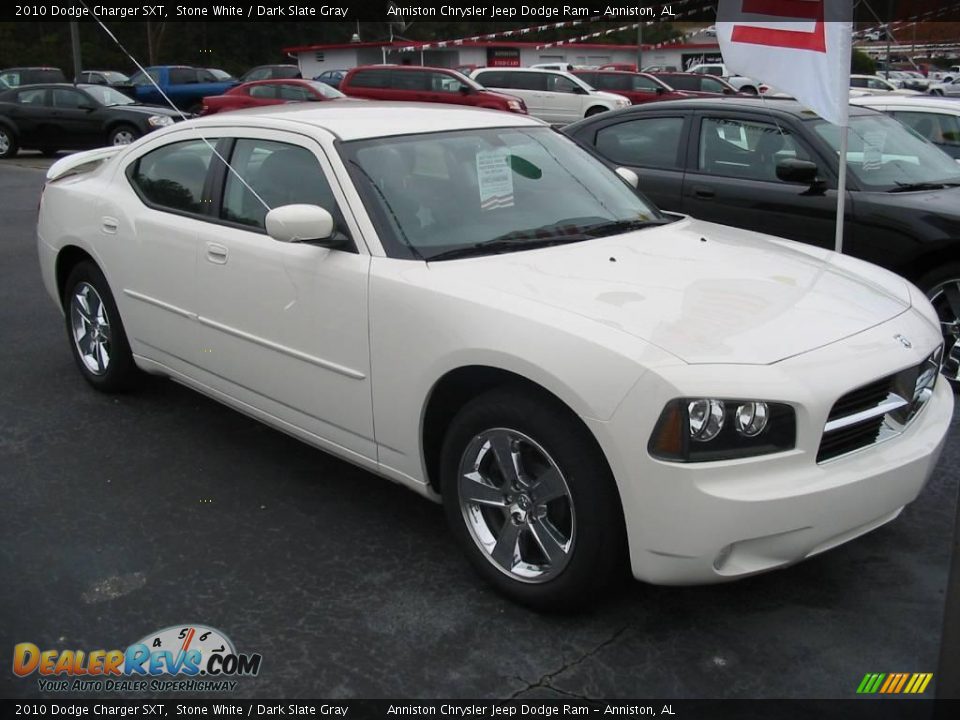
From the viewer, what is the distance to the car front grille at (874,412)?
297cm

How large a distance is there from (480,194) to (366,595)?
1.62 m

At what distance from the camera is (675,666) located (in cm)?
301

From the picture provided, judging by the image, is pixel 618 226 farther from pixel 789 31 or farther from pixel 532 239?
pixel 789 31

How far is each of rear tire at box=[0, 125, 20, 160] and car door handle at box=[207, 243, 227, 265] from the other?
18032 millimetres

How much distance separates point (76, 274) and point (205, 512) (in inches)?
79.4

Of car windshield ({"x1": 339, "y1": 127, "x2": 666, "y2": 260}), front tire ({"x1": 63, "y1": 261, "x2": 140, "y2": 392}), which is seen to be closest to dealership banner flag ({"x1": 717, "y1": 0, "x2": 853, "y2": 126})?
car windshield ({"x1": 339, "y1": 127, "x2": 666, "y2": 260})

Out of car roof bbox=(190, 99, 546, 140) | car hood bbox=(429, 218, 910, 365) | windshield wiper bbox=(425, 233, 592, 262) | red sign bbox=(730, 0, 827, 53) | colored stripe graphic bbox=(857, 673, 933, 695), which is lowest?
colored stripe graphic bbox=(857, 673, 933, 695)

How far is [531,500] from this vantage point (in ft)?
10.5

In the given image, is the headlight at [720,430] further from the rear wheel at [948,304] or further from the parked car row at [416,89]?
the parked car row at [416,89]

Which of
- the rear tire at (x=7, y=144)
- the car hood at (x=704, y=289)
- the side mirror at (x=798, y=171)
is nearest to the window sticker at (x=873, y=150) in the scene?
the side mirror at (x=798, y=171)

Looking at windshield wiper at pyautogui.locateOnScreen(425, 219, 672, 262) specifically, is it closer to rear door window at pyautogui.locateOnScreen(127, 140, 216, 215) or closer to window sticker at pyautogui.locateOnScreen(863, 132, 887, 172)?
rear door window at pyautogui.locateOnScreen(127, 140, 216, 215)

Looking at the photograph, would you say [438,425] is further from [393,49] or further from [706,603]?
[393,49]

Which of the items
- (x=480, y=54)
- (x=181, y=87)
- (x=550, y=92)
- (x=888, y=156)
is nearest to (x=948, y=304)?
(x=888, y=156)

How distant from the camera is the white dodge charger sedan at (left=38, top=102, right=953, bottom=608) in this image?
2.86 m
